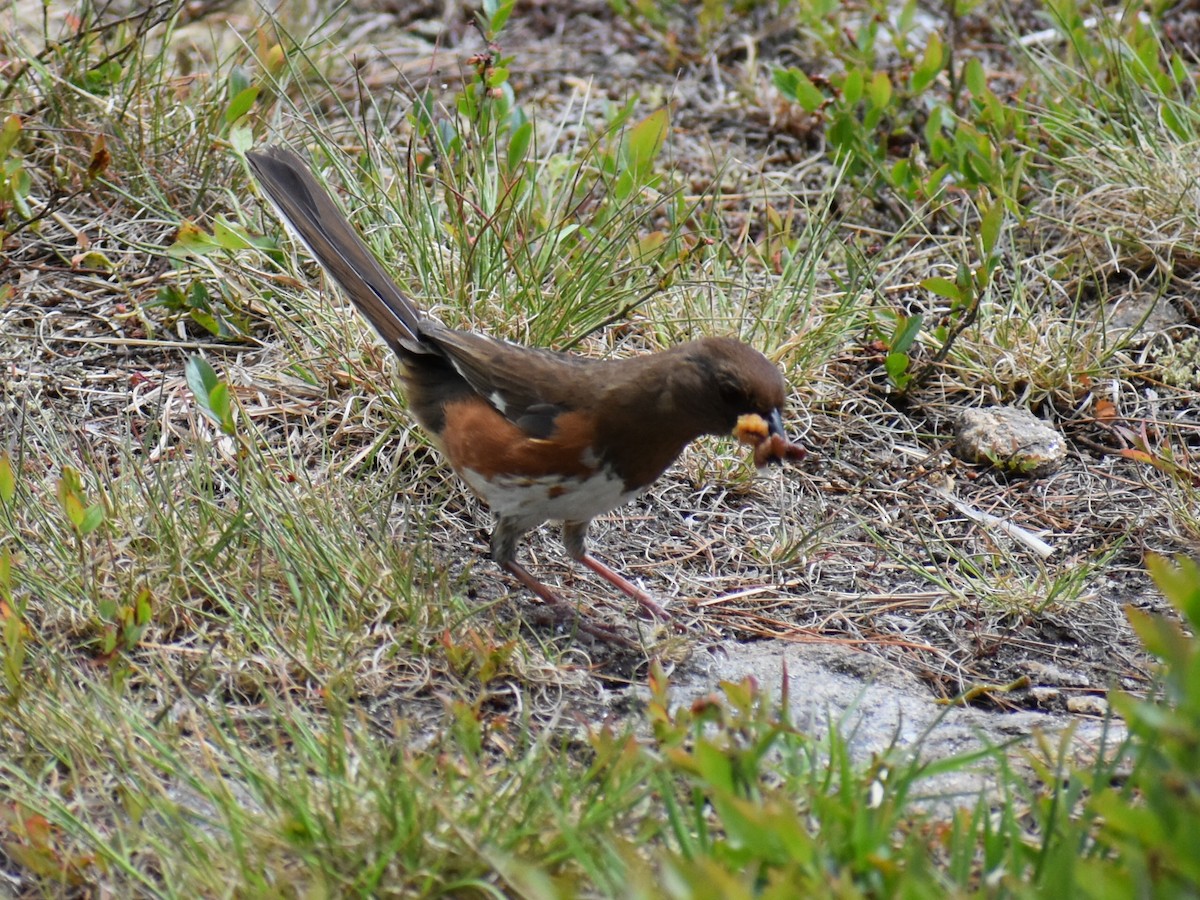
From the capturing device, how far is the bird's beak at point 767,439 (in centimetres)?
358

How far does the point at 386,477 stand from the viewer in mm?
4273

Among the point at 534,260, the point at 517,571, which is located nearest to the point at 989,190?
the point at 534,260

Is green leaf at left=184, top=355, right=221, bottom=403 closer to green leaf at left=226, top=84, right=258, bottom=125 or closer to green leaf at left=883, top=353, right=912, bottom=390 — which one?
green leaf at left=226, top=84, right=258, bottom=125

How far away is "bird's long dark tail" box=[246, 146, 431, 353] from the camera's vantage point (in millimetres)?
4219

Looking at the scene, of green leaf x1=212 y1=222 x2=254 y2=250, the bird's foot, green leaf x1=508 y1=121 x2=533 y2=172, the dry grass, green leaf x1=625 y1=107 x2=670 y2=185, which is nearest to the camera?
the dry grass

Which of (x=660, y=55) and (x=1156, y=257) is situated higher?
(x=660, y=55)

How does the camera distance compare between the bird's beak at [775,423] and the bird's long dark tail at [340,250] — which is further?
the bird's long dark tail at [340,250]

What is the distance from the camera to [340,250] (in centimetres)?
426

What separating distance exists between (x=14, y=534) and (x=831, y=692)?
7.05 feet

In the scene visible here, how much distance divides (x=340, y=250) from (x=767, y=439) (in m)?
1.54

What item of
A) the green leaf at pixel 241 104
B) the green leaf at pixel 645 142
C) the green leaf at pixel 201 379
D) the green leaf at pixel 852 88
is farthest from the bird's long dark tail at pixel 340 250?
the green leaf at pixel 852 88

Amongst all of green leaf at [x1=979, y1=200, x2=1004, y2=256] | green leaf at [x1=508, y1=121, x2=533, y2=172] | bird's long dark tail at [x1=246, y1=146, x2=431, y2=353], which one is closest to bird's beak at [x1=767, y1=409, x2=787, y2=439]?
bird's long dark tail at [x1=246, y1=146, x2=431, y2=353]

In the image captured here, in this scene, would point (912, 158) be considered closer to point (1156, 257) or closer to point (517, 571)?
point (1156, 257)

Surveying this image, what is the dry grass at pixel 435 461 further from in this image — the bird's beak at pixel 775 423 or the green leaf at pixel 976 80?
the bird's beak at pixel 775 423
